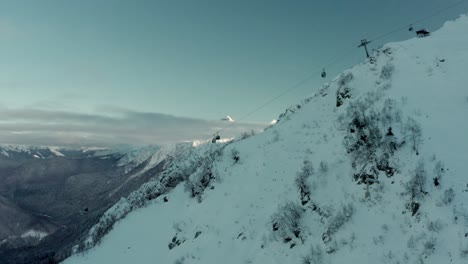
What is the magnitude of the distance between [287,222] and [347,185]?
3332 millimetres

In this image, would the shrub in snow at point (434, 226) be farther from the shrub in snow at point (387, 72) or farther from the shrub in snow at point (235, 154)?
the shrub in snow at point (235, 154)

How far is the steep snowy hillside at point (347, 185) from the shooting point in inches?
578

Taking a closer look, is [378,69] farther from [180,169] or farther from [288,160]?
[180,169]

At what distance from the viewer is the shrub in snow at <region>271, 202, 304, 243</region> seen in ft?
60.0

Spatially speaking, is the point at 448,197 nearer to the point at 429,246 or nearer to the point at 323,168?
the point at 429,246

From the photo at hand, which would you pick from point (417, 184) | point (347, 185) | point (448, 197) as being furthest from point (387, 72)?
point (448, 197)

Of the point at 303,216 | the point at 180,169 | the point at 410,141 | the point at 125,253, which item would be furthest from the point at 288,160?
the point at 180,169

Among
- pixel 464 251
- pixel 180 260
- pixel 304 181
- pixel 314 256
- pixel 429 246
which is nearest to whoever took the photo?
pixel 464 251

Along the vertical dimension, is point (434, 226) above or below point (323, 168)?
below

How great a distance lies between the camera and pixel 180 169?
40094 mm

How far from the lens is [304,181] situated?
21172mm

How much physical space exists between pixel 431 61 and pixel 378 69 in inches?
207

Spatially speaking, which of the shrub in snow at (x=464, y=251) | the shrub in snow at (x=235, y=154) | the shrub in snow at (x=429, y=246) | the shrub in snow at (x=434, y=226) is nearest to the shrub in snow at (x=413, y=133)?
the shrub in snow at (x=434, y=226)

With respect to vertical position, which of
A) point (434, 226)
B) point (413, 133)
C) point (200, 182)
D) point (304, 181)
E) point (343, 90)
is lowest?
point (200, 182)
